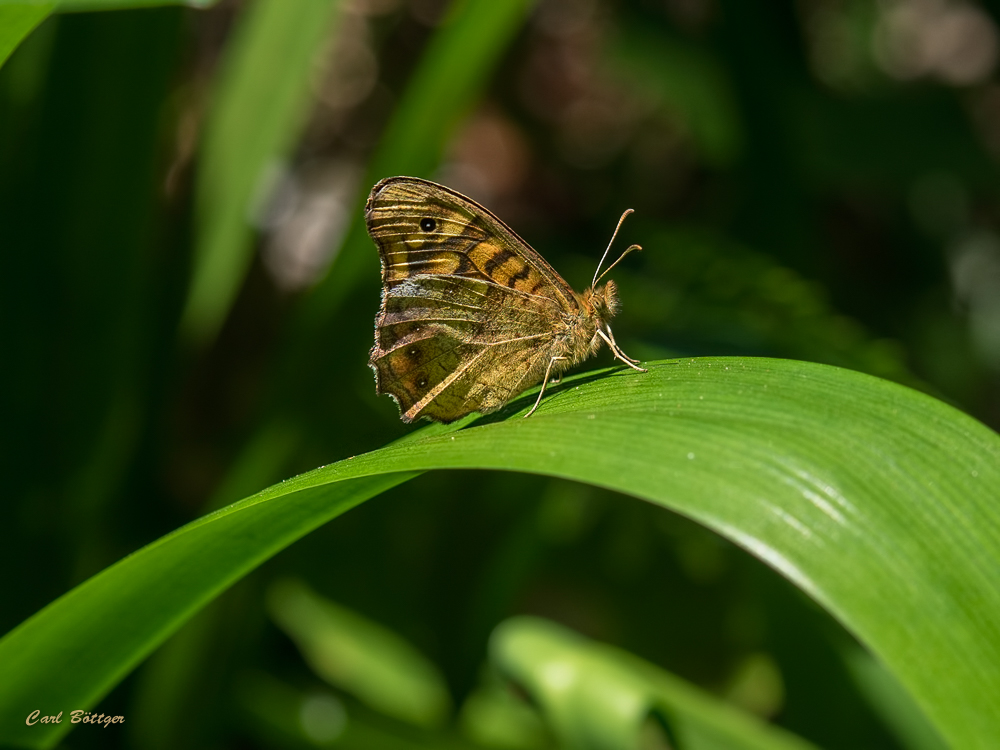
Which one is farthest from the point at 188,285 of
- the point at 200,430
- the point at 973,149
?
the point at 973,149

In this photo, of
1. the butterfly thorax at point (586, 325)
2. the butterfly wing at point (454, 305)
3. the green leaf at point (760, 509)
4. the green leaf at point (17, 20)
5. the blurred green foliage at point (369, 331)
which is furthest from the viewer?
the blurred green foliage at point (369, 331)

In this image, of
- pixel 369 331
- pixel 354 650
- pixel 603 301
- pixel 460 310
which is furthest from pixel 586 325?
pixel 354 650

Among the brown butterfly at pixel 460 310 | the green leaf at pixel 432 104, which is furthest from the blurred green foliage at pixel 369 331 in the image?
the brown butterfly at pixel 460 310

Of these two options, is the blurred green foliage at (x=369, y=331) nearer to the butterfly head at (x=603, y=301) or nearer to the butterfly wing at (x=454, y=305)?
the butterfly head at (x=603, y=301)

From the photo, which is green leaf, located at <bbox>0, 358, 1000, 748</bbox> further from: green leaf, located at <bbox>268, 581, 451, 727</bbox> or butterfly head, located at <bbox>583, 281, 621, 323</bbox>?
green leaf, located at <bbox>268, 581, 451, 727</bbox>

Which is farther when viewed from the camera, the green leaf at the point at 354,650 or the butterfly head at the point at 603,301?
the green leaf at the point at 354,650

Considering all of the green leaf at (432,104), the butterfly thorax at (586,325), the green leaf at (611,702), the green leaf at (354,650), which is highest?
the green leaf at (432,104)

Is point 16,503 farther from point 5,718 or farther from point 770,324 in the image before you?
point 770,324
